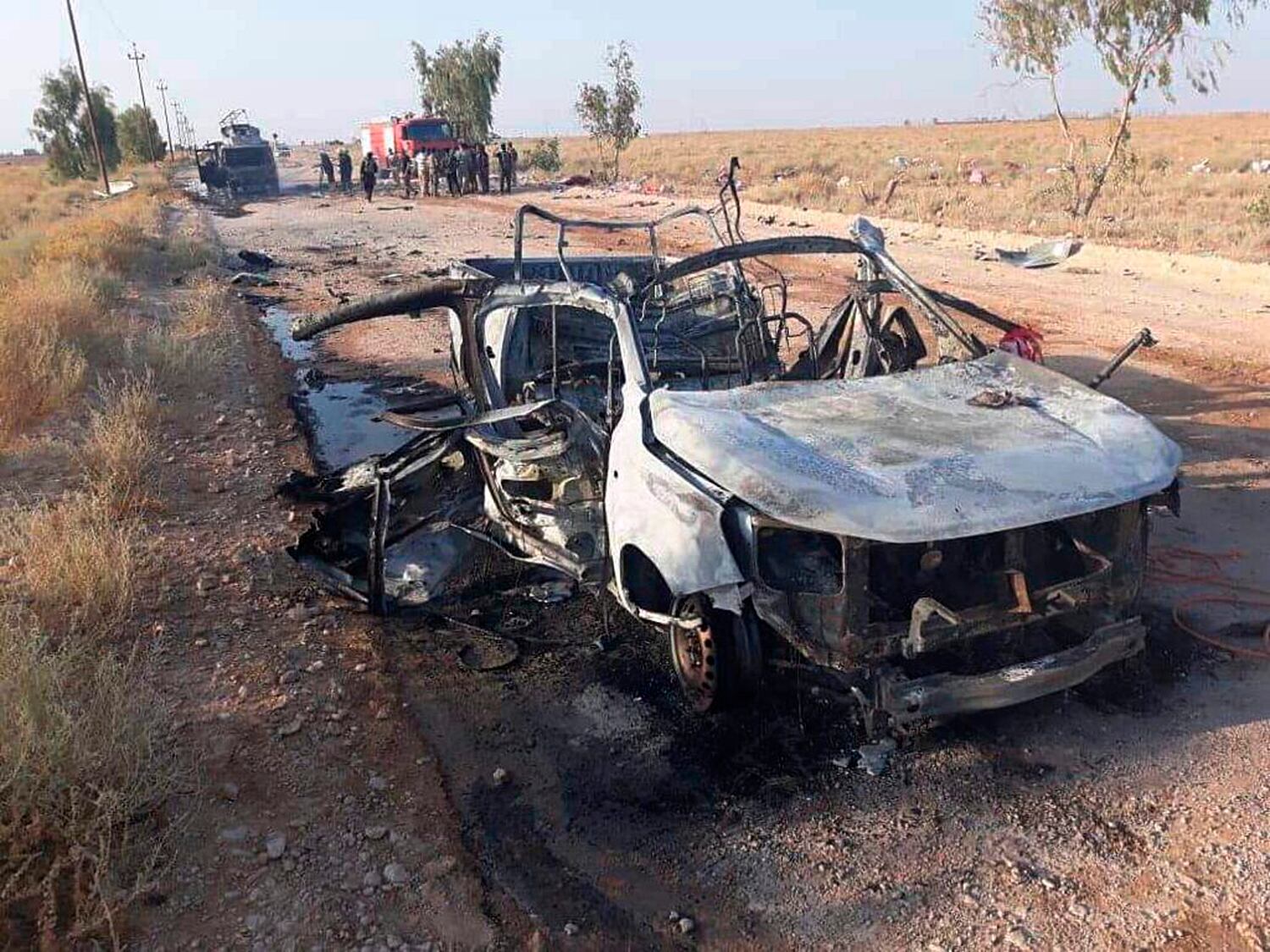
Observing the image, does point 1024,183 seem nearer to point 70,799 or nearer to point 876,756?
point 876,756

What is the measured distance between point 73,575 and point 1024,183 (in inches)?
1126

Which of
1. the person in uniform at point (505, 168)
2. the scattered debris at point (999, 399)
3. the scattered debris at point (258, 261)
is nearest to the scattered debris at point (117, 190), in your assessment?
the person in uniform at point (505, 168)

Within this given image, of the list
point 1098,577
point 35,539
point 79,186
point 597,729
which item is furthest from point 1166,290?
point 79,186

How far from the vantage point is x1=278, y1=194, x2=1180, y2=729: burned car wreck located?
3.37 meters

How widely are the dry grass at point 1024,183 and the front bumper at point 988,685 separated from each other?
13.4 metres

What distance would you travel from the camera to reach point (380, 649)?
4637 millimetres

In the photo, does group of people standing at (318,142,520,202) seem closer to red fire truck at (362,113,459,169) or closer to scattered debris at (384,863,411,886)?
red fire truck at (362,113,459,169)

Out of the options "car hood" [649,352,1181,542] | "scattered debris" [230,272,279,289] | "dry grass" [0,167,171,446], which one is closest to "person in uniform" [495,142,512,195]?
"dry grass" [0,167,171,446]

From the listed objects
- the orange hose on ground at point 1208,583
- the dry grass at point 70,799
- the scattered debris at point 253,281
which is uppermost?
the scattered debris at point 253,281

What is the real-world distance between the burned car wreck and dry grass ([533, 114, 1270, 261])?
12.7 metres

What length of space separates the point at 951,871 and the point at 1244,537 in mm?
3677

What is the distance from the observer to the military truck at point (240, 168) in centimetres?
3906

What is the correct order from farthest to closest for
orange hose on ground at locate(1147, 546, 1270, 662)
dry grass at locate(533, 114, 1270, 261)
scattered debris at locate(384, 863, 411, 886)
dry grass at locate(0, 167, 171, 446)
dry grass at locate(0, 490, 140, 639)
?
1. dry grass at locate(533, 114, 1270, 261)
2. dry grass at locate(0, 167, 171, 446)
3. dry grass at locate(0, 490, 140, 639)
4. orange hose on ground at locate(1147, 546, 1270, 662)
5. scattered debris at locate(384, 863, 411, 886)

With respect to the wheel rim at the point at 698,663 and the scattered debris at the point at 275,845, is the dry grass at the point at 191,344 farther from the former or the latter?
the wheel rim at the point at 698,663
